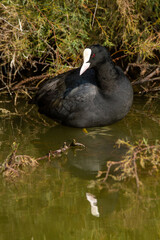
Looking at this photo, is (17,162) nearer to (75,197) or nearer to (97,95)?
(75,197)

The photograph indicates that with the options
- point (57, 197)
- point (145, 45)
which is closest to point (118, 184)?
point (57, 197)

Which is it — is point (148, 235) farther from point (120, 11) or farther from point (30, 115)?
point (120, 11)

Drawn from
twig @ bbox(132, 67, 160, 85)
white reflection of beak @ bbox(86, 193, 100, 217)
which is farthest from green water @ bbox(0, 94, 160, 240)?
twig @ bbox(132, 67, 160, 85)

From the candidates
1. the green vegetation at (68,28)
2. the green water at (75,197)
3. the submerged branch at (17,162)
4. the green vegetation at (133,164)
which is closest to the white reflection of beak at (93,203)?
the green water at (75,197)

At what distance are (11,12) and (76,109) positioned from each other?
1.35 m

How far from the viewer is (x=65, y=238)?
2414 mm

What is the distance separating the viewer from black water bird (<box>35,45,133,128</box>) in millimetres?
3943

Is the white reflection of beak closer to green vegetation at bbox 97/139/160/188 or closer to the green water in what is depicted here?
the green water

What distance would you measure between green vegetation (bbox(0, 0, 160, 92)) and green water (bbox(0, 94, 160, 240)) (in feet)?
3.68

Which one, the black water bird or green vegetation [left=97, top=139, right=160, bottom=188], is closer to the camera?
green vegetation [left=97, top=139, right=160, bottom=188]

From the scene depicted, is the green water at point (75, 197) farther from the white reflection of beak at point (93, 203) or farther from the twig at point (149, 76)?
the twig at point (149, 76)

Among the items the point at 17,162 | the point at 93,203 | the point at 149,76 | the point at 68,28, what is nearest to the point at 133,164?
the point at 93,203

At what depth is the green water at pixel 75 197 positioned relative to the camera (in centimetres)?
247

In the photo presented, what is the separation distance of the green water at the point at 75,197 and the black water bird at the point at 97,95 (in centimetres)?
20
